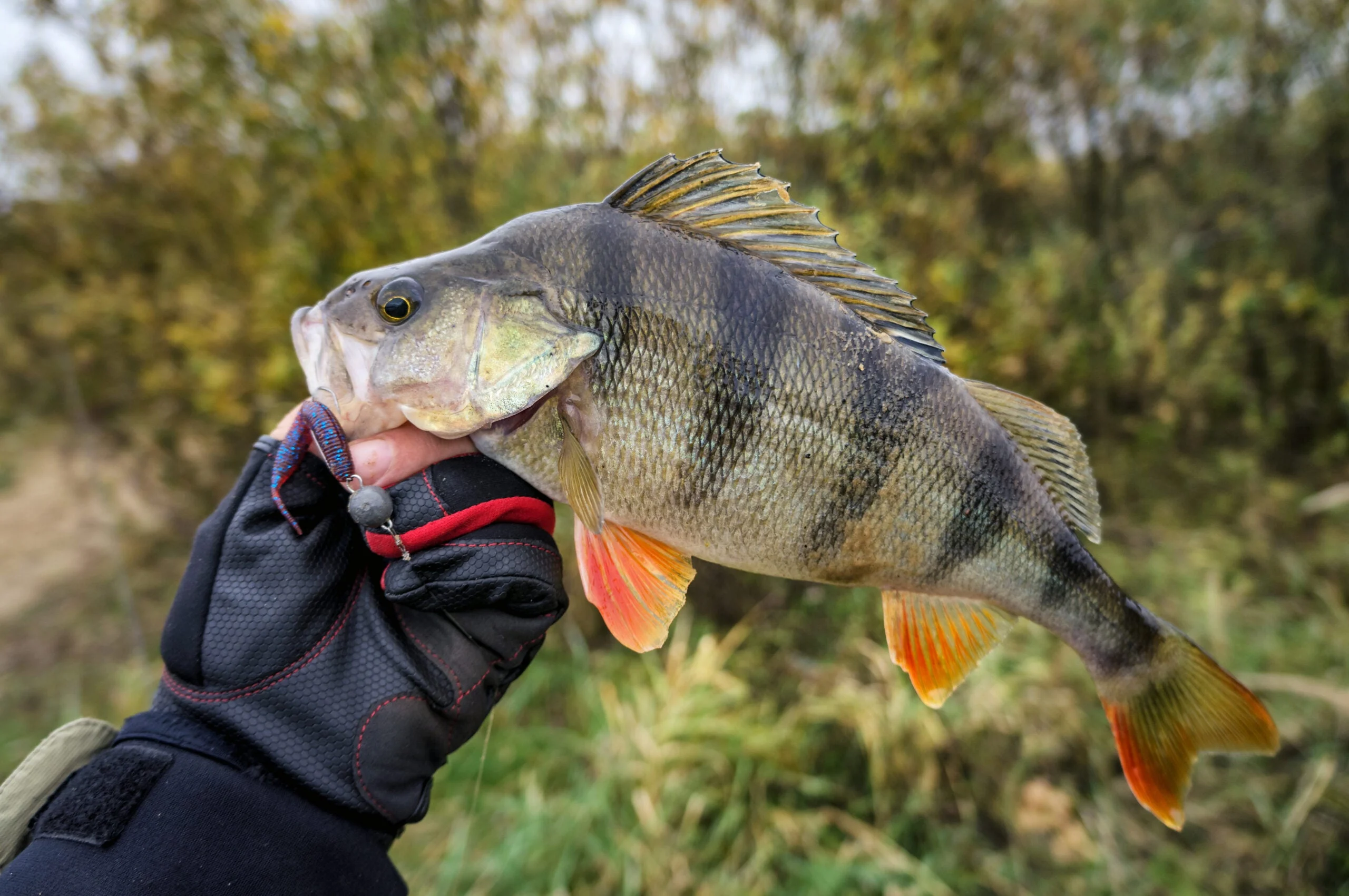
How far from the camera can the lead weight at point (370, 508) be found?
1.29 m

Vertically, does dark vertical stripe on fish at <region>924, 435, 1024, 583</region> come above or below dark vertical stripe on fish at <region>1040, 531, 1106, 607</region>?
above

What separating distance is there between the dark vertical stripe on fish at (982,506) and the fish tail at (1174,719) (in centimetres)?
44

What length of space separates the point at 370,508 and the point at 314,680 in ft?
1.18

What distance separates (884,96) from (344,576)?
4.13 metres

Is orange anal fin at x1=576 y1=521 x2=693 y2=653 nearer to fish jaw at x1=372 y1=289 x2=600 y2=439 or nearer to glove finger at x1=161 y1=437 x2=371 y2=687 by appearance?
fish jaw at x1=372 y1=289 x2=600 y2=439

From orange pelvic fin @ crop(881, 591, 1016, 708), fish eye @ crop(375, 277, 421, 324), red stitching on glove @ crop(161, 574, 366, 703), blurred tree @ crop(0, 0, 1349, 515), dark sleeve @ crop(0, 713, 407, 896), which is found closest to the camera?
dark sleeve @ crop(0, 713, 407, 896)

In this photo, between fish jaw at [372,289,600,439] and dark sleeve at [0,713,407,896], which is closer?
dark sleeve at [0,713,407,896]

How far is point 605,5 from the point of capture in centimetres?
418

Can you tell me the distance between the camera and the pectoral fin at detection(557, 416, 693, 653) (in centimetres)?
139

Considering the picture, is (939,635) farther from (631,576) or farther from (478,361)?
(478,361)

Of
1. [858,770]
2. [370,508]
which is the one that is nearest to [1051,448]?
[370,508]

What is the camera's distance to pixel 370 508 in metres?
1.29

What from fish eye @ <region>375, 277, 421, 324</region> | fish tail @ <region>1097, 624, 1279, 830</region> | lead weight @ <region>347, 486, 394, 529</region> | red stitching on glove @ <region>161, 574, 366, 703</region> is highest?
fish eye @ <region>375, 277, 421, 324</region>

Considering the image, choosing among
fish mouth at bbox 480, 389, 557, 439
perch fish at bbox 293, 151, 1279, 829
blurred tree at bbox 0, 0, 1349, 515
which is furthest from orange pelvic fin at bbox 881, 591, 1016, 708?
blurred tree at bbox 0, 0, 1349, 515
